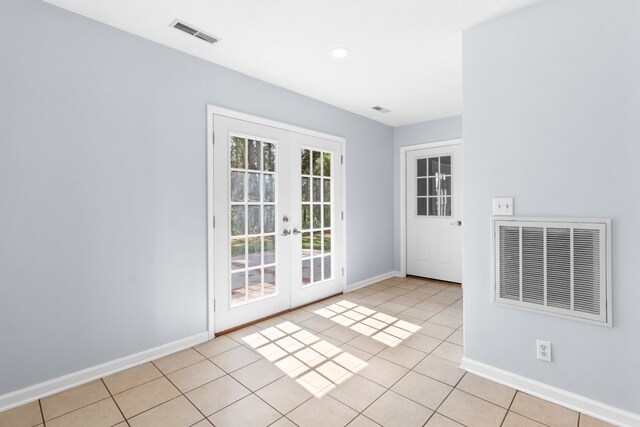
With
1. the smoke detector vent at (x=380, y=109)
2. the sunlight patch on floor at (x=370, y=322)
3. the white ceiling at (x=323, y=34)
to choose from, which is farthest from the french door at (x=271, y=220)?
the smoke detector vent at (x=380, y=109)

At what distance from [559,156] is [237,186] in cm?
258

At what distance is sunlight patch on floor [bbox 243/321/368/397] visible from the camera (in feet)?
7.45

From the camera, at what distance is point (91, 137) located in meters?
2.26

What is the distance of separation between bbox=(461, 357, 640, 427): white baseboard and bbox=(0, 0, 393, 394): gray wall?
2326 mm

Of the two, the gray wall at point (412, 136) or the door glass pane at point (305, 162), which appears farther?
the gray wall at point (412, 136)

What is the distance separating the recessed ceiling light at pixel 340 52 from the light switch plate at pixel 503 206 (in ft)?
5.57

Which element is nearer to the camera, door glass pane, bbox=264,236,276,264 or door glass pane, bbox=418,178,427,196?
door glass pane, bbox=264,236,276,264

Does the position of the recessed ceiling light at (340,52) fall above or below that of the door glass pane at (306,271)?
above

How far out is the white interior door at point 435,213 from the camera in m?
4.81

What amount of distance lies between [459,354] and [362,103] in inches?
120

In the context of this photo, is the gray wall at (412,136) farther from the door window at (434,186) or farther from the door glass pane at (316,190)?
the door glass pane at (316,190)

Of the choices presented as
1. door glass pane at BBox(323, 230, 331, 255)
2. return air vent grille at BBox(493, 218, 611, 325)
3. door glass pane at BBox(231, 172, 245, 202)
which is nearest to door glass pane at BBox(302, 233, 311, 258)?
door glass pane at BBox(323, 230, 331, 255)

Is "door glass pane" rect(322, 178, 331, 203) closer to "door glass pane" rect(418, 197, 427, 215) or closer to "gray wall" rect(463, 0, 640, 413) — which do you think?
"door glass pane" rect(418, 197, 427, 215)

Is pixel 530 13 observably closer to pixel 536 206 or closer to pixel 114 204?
pixel 536 206
